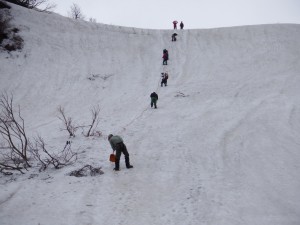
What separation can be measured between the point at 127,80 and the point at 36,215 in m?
15.9

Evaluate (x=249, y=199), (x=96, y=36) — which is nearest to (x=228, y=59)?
(x=96, y=36)

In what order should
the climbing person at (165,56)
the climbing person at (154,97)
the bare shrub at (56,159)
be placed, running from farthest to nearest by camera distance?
the climbing person at (165,56), the climbing person at (154,97), the bare shrub at (56,159)

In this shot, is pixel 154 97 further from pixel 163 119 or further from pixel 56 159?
Answer: pixel 56 159

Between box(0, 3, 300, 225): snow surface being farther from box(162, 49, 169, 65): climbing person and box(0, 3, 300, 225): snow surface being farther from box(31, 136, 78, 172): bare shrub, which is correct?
box(162, 49, 169, 65): climbing person

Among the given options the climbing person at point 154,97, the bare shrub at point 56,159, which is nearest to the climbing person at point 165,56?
the climbing person at point 154,97

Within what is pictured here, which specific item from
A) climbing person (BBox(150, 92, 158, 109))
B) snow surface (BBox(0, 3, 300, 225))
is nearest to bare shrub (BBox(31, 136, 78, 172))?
snow surface (BBox(0, 3, 300, 225))

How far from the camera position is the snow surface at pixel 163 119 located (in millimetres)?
6621

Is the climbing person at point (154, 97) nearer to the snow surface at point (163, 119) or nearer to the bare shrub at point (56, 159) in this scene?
the snow surface at point (163, 119)

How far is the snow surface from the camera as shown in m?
6.62

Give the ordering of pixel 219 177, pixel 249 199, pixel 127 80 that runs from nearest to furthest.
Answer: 1. pixel 249 199
2. pixel 219 177
3. pixel 127 80

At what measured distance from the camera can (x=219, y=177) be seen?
795 cm

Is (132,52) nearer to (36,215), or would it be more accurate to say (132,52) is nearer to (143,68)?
(143,68)

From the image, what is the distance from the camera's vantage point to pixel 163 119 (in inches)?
547

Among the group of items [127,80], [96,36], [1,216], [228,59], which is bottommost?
[1,216]
